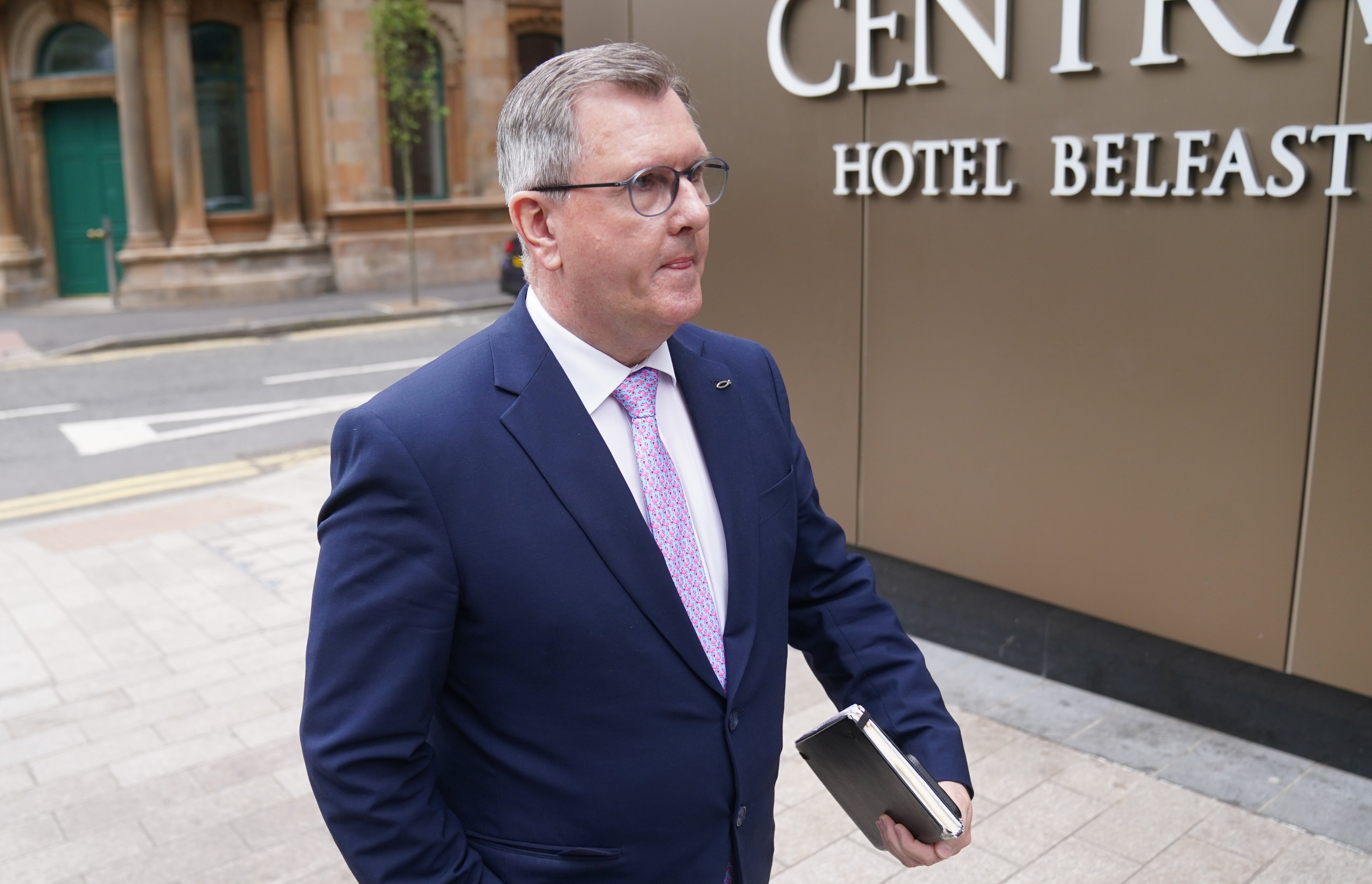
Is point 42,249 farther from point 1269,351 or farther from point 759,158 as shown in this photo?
point 1269,351

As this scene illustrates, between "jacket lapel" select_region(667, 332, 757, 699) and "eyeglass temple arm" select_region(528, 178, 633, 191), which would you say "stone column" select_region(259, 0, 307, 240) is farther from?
"eyeglass temple arm" select_region(528, 178, 633, 191)

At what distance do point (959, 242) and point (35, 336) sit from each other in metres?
14.4

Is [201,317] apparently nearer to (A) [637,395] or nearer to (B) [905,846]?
(A) [637,395]

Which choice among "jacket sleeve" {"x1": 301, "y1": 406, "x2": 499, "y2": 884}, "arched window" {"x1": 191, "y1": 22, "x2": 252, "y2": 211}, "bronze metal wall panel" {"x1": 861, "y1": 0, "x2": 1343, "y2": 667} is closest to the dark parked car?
"arched window" {"x1": 191, "y1": 22, "x2": 252, "y2": 211}

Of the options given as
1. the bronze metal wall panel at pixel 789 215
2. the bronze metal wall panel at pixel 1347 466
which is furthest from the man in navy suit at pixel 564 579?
the bronze metal wall panel at pixel 789 215

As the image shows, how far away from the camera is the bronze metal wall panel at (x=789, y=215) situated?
4.98m

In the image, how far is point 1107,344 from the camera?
420 cm

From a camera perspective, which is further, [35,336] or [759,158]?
[35,336]

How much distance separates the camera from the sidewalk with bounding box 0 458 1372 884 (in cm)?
359

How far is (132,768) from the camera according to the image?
4.45 metres

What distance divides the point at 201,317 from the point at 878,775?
16.9m

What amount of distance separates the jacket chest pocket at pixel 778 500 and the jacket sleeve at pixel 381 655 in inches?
22.7

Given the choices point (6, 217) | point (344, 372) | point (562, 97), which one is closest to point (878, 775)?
point (562, 97)

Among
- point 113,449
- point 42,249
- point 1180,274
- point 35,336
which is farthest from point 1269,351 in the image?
point 42,249
